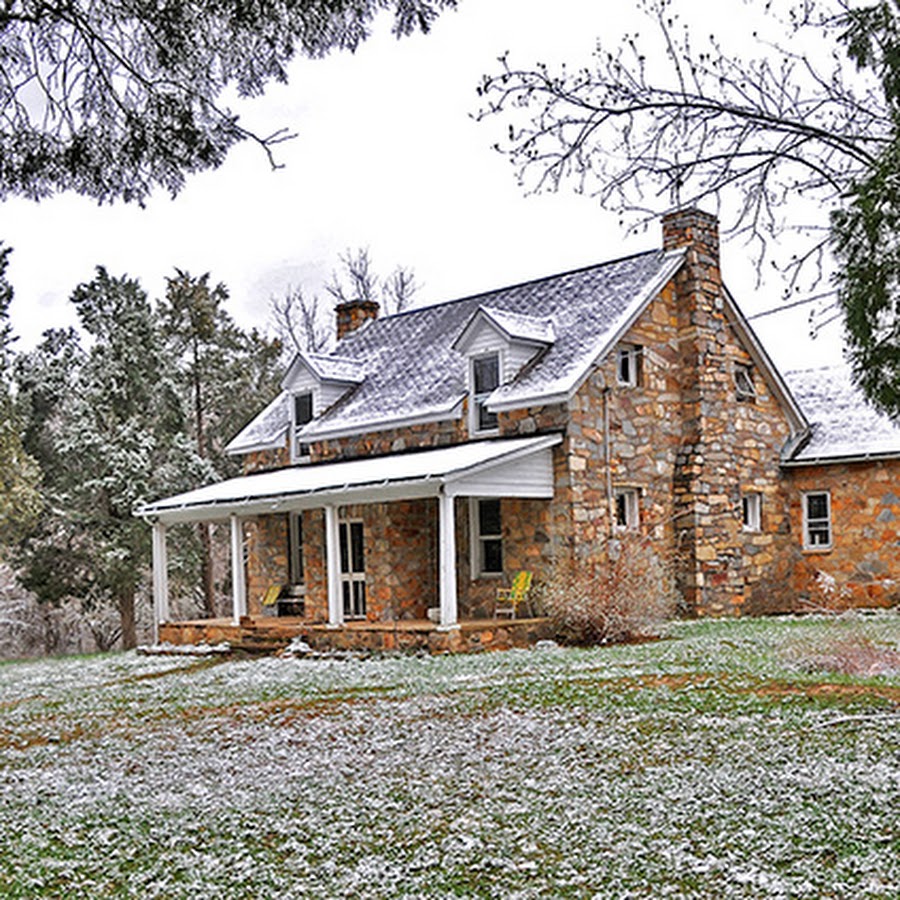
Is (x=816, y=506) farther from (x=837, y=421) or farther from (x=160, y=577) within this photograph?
(x=160, y=577)

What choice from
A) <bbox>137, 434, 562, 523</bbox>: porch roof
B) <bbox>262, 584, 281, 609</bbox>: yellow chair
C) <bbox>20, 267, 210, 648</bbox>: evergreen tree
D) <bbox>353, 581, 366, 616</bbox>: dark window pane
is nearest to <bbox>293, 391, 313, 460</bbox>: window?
<bbox>137, 434, 562, 523</bbox>: porch roof

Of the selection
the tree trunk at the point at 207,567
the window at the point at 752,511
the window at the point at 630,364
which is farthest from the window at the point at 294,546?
the window at the point at 752,511

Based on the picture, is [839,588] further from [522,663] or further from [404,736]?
[404,736]

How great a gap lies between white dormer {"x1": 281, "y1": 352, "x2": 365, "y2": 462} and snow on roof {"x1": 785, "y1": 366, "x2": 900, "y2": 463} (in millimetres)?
9248

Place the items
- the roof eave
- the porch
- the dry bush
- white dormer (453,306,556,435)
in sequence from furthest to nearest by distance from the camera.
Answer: the roof eave → white dormer (453,306,556,435) → the porch → the dry bush

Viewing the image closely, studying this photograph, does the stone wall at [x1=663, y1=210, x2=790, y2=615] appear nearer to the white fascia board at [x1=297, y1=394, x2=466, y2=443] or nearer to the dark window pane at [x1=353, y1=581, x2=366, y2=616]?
the white fascia board at [x1=297, y1=394, x2=466, y2=443]

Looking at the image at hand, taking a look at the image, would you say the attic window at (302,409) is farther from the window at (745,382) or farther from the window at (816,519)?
the window at (816,519)

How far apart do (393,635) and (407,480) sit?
Answer: 2.32 meters

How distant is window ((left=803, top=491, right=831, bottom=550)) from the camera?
71.4 ft

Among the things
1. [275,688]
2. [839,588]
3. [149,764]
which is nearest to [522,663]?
[275,688]

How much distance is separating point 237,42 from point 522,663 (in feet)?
29.1

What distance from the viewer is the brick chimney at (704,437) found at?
19.8 m

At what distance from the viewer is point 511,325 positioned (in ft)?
63.5

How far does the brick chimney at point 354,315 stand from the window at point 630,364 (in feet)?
30.0
